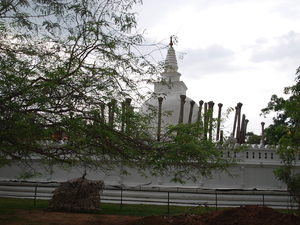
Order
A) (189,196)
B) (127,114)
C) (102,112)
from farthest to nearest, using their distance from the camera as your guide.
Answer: (189,196), (127,114), (102,112)

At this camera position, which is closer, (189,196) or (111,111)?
(111,111)

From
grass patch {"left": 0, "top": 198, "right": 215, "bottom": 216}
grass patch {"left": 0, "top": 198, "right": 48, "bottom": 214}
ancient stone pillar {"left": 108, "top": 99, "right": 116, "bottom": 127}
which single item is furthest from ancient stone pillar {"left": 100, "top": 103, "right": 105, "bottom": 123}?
grass patch {"left": 0, "top": 198, "right": 48, "bottom": 214}

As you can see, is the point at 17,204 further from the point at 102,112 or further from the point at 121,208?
the point at 102,112

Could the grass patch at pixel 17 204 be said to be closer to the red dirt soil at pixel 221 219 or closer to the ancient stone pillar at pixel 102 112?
the red dirt soil at pixel 221 219

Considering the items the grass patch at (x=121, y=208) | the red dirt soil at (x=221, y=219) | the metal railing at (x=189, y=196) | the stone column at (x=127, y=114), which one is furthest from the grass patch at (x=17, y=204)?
the stone column at (x=127, y=114)

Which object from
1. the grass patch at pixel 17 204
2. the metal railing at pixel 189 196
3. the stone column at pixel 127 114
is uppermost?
the stone column at pixel 127 114

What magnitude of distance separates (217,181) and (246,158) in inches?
66.9

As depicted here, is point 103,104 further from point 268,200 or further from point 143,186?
point 268,200

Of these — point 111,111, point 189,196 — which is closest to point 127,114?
point 111,111

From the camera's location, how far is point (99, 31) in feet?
25.2

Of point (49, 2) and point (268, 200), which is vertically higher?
point (49, 2)

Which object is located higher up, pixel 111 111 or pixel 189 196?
pixel 111 111

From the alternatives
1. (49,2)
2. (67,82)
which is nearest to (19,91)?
(67,82)

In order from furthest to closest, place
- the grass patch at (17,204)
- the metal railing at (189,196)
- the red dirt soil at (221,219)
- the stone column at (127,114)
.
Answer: the metal railing at (189,196) → the grass patch at (17,204) → the red dirt soil at (221,219) → the stone column at (127,114)
